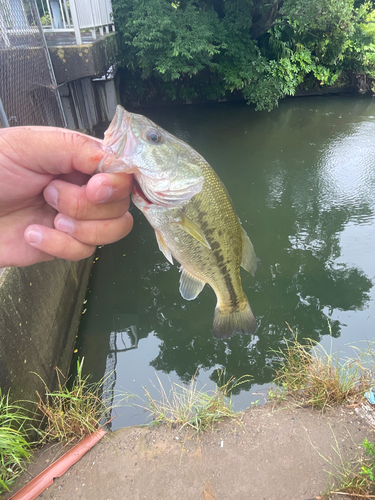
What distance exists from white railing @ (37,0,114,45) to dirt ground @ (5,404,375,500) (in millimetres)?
6449

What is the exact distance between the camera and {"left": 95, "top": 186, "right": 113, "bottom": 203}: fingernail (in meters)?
1.55

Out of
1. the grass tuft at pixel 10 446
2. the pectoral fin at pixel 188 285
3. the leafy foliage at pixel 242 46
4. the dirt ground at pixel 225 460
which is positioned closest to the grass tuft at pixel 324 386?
the dirt ground at pixel 225 460

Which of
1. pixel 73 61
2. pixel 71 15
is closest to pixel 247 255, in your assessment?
pixel 73 61

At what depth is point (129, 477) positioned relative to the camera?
2504 mm

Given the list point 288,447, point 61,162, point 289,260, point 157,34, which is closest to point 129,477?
point 288,447

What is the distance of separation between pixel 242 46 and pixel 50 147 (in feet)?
38.9

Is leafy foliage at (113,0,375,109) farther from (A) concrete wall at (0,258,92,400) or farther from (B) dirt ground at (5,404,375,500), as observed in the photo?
(B) dirt ground at (5,404,375,500)

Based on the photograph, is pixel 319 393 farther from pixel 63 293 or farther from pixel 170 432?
pixel 63 293

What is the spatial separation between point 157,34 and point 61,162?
940cm

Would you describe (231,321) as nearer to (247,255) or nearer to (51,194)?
(247,255)

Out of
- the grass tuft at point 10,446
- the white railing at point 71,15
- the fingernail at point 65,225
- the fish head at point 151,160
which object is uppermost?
the white railing at point 71,15

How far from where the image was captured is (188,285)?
7.27 feet

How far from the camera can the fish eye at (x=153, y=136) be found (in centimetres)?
163

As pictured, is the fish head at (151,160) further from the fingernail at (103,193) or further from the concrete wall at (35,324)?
the concrete wall at (35,324)
